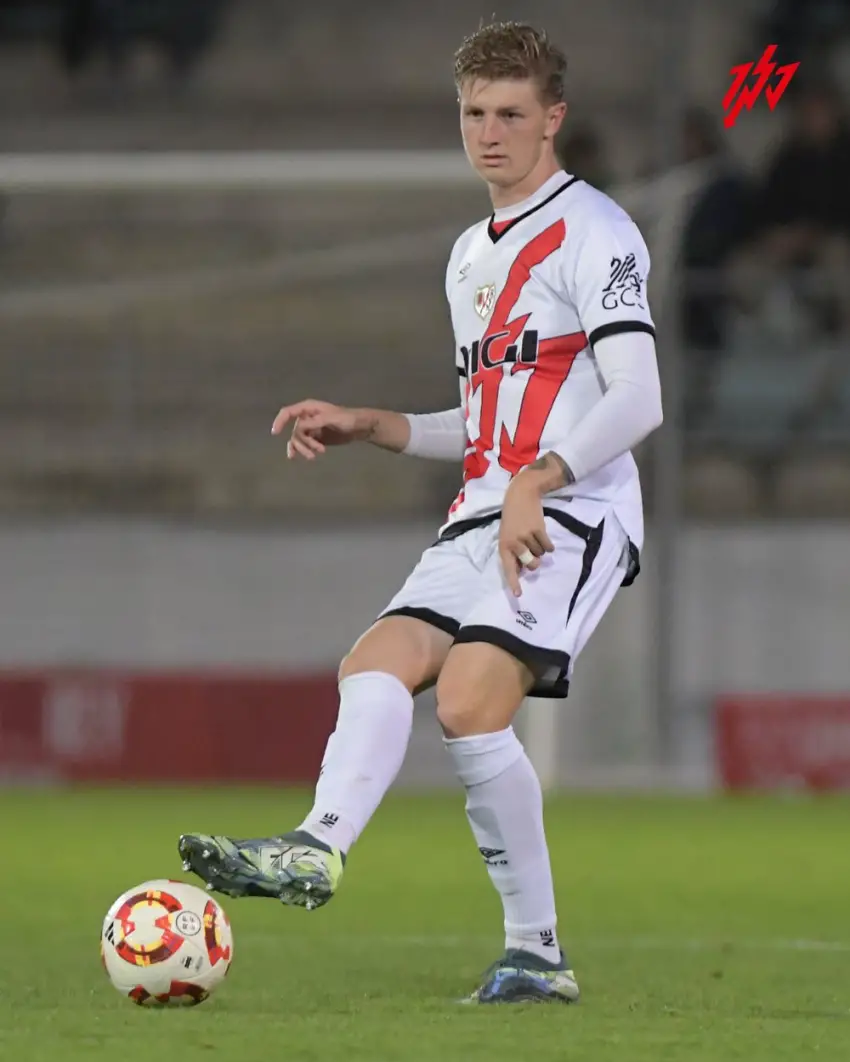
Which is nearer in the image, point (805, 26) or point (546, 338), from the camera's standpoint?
point (546, 338)

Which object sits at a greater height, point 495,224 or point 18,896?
point 495,224

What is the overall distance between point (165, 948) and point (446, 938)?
219 centimetres

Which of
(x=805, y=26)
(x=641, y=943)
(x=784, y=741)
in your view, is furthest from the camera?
A: (x=805, y=26)

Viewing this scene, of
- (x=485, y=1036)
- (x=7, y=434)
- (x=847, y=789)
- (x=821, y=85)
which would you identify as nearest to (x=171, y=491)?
(x=7, y=434)

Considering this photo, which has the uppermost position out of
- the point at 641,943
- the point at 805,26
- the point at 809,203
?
the point at 805,26

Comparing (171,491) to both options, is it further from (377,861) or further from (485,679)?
(485,679)

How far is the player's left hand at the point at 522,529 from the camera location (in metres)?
4.54

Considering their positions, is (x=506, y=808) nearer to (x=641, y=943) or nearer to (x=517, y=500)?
(x=517, y=500)

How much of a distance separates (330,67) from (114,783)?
248 inches

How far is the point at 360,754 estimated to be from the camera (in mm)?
4652

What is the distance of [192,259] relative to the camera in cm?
1462

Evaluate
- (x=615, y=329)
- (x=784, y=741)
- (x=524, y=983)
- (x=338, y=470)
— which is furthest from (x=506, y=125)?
(x=338, y=470)

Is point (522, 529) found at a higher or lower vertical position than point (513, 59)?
lower

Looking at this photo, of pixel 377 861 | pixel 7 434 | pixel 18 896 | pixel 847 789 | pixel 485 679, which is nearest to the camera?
pixel 485 679
